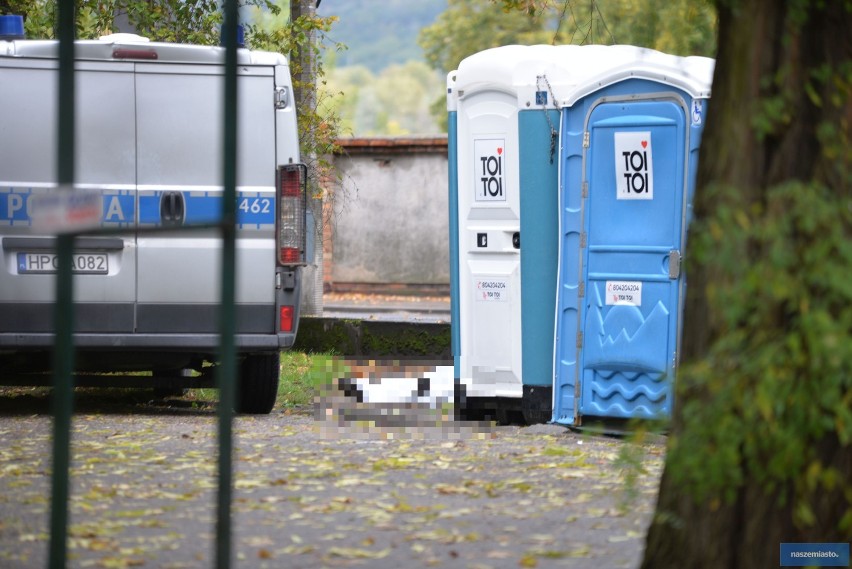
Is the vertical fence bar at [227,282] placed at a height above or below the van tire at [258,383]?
above

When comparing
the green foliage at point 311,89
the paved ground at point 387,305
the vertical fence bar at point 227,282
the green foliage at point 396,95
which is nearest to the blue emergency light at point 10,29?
the green foliage at point 311,89

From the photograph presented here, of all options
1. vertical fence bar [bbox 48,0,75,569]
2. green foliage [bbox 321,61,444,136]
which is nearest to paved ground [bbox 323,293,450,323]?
vertical fence bar [bbox 48,0,75,569]

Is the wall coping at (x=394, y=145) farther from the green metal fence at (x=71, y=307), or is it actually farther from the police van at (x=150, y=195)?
the green metal fence at (x=71, y=307)

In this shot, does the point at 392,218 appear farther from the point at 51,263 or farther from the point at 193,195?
the point at 51,263

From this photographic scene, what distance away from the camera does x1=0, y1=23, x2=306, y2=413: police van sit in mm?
8727

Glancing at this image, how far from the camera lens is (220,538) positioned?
13.4 ft

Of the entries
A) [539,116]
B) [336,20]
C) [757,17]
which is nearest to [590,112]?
[539,116]

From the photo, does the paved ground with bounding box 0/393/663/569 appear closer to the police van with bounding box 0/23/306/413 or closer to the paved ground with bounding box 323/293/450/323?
the police van with bounding box 0/23/306/413

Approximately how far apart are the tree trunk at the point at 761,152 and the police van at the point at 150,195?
16.3 feet

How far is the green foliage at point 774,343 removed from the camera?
11.4ft

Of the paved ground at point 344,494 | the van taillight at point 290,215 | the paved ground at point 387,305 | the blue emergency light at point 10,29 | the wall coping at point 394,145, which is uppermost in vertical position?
the wall coping at point 394,145

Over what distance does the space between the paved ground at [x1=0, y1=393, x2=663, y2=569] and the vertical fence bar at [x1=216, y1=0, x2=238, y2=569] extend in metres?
1.03

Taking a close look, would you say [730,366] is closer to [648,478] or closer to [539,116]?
[648,478]

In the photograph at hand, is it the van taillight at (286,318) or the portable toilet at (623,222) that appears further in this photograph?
the van taillight at (286,318)
